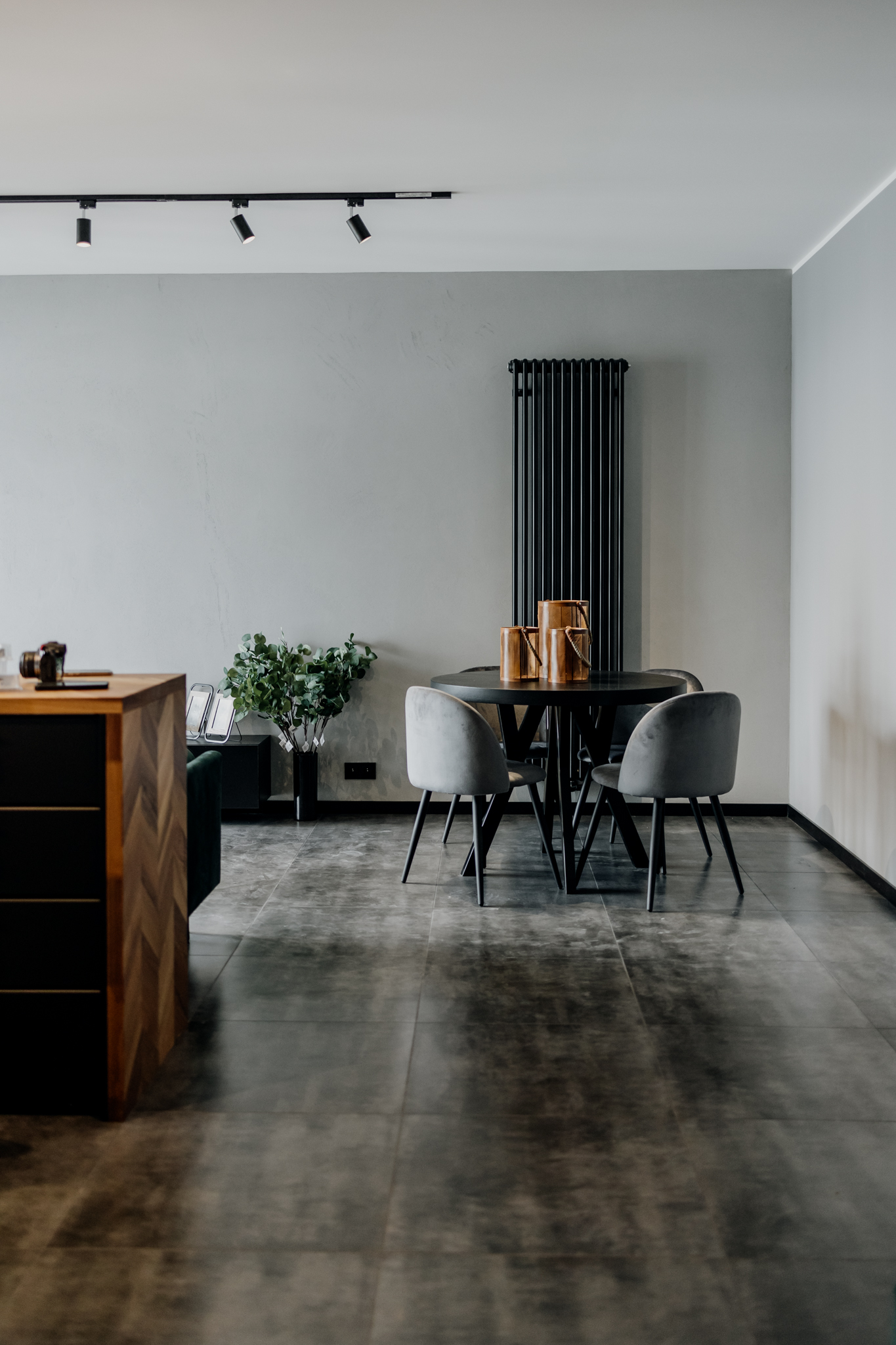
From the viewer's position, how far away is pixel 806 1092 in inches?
109

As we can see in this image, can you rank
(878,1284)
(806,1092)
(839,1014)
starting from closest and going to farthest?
(878,1284)
(806,1092)
(839,1014)

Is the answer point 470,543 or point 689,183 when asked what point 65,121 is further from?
point 470,543

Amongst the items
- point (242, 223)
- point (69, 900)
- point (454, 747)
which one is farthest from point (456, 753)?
point (242, 223)

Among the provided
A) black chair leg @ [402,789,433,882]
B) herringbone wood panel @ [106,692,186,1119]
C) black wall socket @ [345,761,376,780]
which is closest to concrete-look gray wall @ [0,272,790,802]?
black wall socket @ [345,761,376,780]

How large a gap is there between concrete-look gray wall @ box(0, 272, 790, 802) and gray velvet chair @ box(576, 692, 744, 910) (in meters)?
1.87

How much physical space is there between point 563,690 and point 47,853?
2.38m

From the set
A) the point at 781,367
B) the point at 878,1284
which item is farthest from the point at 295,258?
the point at 878,1284

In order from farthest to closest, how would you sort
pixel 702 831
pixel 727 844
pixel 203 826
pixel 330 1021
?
pixel 702 831 < pixel 727 844 < pixel 203 826 < pixel 330 1021

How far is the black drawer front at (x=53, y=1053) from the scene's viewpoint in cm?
261

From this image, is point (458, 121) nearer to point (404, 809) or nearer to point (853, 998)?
point (853, 998)

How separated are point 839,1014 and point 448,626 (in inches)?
142

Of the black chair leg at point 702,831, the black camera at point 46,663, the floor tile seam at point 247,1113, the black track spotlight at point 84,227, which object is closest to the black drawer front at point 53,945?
the floor tile seam at point 247,1113

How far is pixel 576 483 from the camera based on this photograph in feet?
20.6

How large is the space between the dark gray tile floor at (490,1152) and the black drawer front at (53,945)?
1.17 feet
